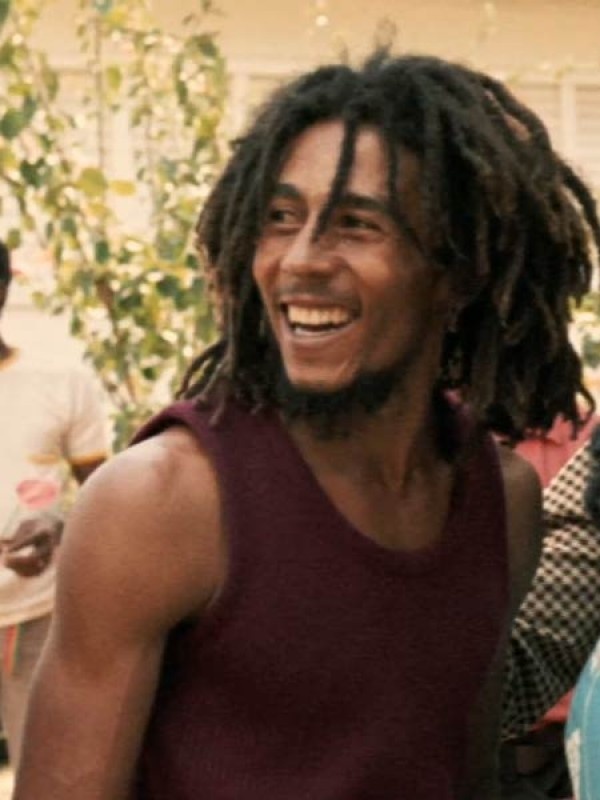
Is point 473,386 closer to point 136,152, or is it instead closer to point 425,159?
point 425,159

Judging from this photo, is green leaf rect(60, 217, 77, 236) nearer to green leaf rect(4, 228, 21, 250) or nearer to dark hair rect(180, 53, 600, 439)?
green leaf rect(4, 228, 21, 250)

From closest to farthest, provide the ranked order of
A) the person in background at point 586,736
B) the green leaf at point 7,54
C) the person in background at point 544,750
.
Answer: the person in background at point 586,736 < the person in background at point 544,750 < the green leaf at point 7,54

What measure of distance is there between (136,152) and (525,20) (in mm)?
5637

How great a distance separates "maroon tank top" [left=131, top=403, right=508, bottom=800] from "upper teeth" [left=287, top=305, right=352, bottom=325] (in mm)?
151

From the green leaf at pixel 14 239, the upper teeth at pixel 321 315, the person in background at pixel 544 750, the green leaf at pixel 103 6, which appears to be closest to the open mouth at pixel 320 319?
the upper teeth at pixel 321 315

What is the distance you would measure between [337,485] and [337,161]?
0.41 meters

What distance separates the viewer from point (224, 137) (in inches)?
291

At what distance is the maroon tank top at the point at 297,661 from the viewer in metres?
2.66

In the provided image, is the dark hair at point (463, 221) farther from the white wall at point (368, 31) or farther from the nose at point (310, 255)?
the white wall at point (368, 31)

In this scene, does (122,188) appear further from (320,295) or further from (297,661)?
(297,661)

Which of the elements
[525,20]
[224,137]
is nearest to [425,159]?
[224,137]

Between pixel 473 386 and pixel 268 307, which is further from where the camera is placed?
pixel 473 386

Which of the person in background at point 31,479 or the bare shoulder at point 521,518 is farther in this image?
the person in background at point 31,479

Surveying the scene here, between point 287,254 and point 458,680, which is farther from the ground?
point 287,254
